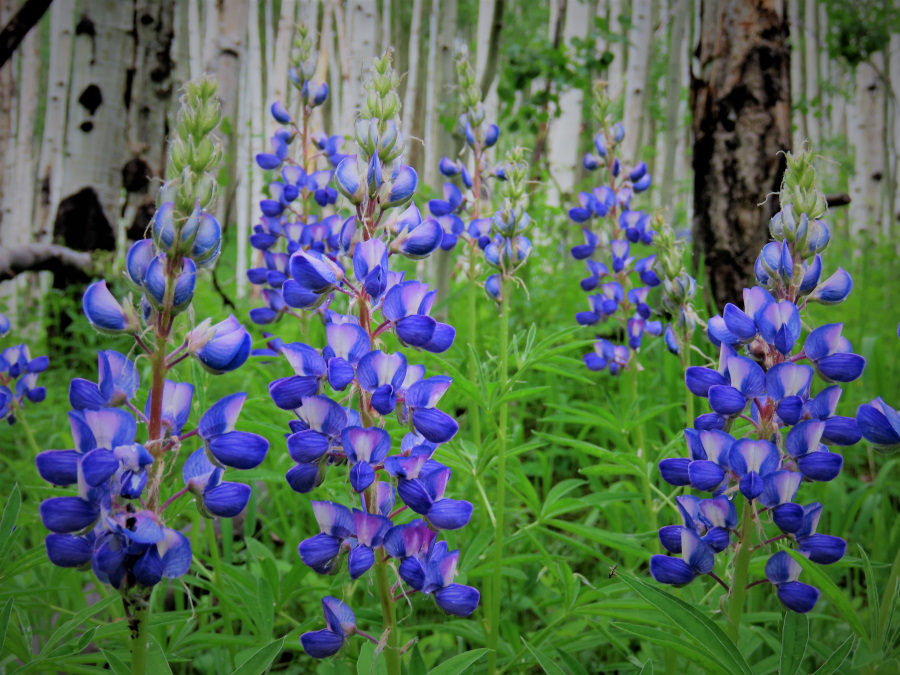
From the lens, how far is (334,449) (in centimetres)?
97

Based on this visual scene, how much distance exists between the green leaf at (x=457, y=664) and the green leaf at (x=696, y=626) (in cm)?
28

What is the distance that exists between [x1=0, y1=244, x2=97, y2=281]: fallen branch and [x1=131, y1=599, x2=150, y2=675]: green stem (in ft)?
9.41

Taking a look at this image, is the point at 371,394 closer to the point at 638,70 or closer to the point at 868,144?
the point at 638,70

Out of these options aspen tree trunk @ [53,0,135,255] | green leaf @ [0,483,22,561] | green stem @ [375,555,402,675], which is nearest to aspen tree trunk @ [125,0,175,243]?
aspen tree trunk @ [53,0,135,255]

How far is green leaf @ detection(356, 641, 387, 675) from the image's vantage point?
1.04 metres

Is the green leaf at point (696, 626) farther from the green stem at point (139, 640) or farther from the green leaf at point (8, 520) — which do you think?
the green leaf at point (8, 520)

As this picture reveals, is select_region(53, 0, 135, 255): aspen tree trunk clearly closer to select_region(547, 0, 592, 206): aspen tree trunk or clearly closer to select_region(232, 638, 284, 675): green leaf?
select_region(232, 638, 284, 675): green leaf

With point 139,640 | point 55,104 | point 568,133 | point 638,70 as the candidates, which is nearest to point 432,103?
point 568,133

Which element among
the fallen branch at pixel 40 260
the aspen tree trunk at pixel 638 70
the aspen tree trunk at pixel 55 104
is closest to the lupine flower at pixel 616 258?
the fallen branch at pixel 40 260

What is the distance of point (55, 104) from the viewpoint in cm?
665

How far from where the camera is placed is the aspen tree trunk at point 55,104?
5.72 m

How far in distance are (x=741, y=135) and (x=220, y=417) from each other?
2.64 metres

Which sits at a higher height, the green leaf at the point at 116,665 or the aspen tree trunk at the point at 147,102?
the aspen tree trunk at the point at 147,102

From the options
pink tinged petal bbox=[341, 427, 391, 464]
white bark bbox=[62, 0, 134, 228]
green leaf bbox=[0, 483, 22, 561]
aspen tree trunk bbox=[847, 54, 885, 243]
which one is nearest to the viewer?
pink tinged petal bbox=[341, 427, 391, 464]
